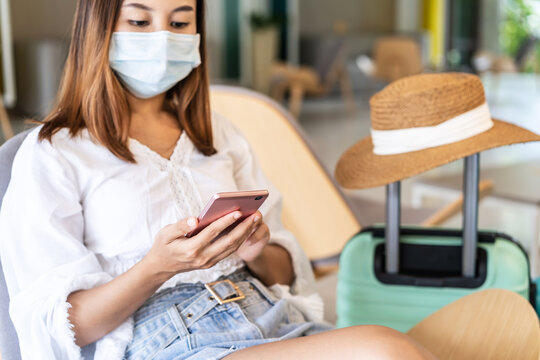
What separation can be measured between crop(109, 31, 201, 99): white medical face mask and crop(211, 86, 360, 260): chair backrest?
846mm

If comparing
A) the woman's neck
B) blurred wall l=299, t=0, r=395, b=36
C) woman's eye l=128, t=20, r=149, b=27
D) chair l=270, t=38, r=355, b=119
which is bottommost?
chair l=270, t=38, r=355, b=119

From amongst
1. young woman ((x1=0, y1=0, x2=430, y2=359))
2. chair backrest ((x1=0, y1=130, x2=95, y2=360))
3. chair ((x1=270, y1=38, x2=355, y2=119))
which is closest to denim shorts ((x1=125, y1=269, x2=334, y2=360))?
young woman ((x1=0, y1=0, x2=430, y2=359))

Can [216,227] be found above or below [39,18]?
above

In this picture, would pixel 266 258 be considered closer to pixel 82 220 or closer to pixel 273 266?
pixel 273 266

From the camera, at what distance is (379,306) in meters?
1.46

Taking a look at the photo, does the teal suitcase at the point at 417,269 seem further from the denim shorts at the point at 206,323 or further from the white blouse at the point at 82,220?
the denim shorts at the point at 206,323

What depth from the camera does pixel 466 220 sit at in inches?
54.1

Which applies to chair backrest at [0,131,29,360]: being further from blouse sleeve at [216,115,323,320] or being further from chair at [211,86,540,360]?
chair at [211,86,540,360]

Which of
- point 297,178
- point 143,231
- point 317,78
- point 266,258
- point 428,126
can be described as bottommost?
point 317,78

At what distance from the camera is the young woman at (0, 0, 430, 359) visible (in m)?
0.98

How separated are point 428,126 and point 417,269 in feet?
1.03

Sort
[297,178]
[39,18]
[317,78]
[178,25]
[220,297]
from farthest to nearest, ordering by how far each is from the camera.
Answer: [317,78], [39,18], [297,178], [178,25], [220,297]

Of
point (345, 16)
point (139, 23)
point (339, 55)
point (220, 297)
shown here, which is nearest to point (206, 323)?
point (220, 297)

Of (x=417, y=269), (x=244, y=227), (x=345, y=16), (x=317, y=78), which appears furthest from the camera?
(x=345, y=16)
